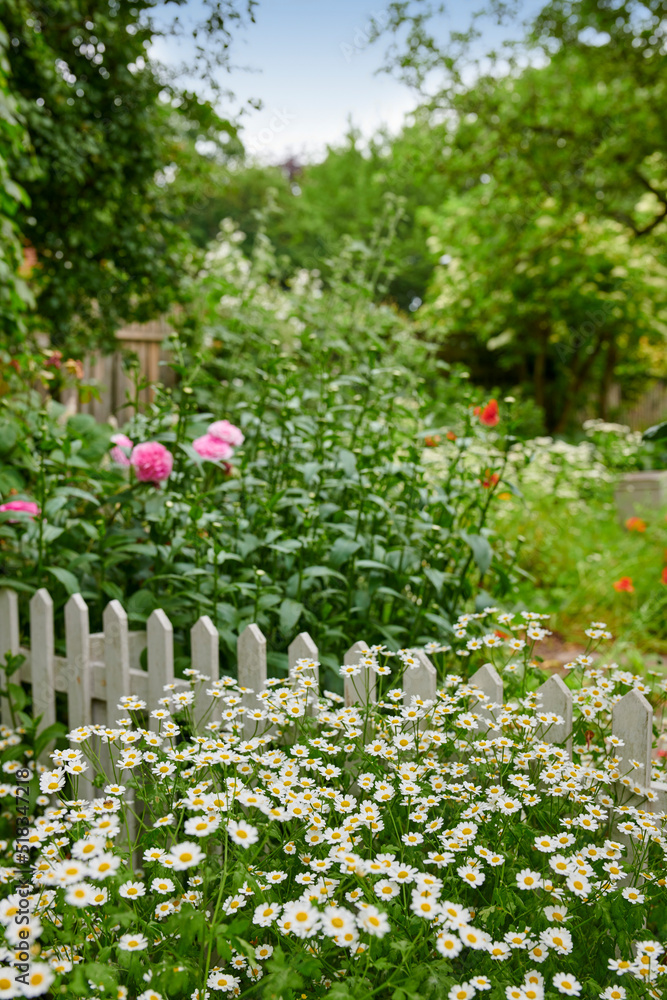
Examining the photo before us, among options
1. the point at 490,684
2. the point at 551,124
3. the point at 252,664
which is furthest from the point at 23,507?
the point at 551,124

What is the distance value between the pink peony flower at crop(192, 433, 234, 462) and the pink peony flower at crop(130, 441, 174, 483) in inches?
4.4

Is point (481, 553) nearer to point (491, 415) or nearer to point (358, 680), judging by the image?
point (358, 680)

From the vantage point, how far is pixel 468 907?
3.71 ft

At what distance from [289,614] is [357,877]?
78 cm

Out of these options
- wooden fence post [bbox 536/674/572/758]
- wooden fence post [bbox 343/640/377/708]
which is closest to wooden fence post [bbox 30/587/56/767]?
wooden fence post [bbox 343/640/377/708]

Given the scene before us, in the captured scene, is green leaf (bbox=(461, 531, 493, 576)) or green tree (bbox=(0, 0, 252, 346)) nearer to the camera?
green leaf (bbox=(461, 531, 493, 576))

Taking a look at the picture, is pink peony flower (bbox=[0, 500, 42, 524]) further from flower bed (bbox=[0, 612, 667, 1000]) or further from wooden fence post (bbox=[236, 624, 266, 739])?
flower bed (bbox=[0, 612, 667, 1000])

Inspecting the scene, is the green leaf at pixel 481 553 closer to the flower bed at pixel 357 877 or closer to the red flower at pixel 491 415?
the flower bed at pixel 357 877

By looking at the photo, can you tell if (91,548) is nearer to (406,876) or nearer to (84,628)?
(84,628)

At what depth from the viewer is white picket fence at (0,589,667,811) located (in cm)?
135

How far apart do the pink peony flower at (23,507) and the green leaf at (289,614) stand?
2.54 ft

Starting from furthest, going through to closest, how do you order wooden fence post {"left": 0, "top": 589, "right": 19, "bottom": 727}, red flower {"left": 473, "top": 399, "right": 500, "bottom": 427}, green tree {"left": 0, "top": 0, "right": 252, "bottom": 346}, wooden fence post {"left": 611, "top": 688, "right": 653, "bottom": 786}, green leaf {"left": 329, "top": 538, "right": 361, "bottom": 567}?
1. green tree {"left": 0, "top": 0, "right": 252, "bottom": 346}
2. red flower {"left": 473, "top": 399, "right": 500, "bottom": 427}
3. wooden fence post {"left": 0, "top": 589, "right": 19, "bottom": 727}
4. green leaf {"left": 329, "top": 538, "right": 361, "bottom": 567}
5. wooden fence post {"left": 611, "top": 688, "right": 653, "bottom": 786}

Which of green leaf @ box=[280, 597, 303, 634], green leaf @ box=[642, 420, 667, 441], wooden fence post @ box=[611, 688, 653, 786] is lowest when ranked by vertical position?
wooden fence post @ box=[611, 688, 653, 786]

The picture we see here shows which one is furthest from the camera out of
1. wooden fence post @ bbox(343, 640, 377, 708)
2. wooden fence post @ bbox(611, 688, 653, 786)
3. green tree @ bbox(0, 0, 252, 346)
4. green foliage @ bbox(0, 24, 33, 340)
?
green tree @ bbox(0, 0, 252, 346)
